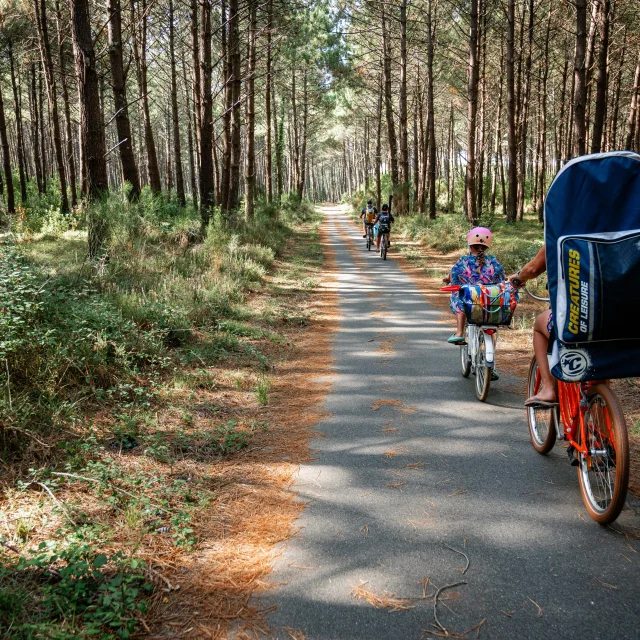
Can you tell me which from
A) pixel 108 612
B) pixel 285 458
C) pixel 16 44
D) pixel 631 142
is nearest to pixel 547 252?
pixel 285 458

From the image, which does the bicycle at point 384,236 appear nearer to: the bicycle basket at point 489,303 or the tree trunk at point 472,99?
the tree trunk at point 472,99

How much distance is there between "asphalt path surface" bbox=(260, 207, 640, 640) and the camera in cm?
245

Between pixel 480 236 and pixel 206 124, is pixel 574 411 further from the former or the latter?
pixel 206 124

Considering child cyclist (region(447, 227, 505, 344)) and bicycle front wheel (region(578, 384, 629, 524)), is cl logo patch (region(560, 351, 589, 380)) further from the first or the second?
child cyclist (region(447, 227, 505, 344))

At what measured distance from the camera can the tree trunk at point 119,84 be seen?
1030 centimetres

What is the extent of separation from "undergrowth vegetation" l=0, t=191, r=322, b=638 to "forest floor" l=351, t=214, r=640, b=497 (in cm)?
308

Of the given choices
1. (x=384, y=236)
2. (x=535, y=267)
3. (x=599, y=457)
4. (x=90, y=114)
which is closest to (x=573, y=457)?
(x=599, y=457)

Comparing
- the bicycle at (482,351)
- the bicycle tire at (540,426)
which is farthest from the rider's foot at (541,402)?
the bicycle at (482,351)

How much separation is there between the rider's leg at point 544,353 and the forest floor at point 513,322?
816mm

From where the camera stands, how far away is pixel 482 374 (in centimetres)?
547

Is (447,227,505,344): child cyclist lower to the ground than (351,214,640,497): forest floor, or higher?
higher

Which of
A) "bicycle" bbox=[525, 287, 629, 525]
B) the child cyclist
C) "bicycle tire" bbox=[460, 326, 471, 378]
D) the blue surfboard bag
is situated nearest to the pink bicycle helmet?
the child cyclist

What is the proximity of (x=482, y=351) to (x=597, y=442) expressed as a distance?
218 centimetres

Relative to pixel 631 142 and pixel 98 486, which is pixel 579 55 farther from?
pixel 98 486
